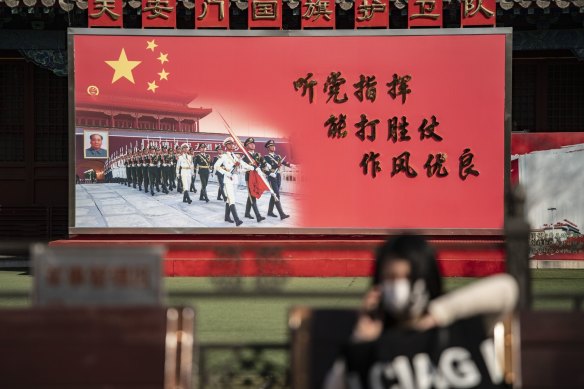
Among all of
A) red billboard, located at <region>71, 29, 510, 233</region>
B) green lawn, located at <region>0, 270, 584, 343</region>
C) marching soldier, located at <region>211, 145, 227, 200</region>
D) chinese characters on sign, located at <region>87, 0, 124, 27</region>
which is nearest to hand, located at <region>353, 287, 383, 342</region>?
green lawn, located at <region>0, 270, 584, 343</region>

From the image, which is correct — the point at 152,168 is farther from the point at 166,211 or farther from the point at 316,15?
the point at 316,15

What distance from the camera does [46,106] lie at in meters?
20.8

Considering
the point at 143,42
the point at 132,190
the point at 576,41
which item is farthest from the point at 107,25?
the point at 576,41

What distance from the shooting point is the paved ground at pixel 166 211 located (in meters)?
17.2

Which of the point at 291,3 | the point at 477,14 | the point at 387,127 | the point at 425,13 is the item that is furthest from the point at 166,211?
the point at 477,14

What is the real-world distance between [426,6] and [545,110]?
4296 mm

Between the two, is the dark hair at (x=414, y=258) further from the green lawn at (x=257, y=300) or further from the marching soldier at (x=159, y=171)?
the marching soldier at (x=159, y=171)

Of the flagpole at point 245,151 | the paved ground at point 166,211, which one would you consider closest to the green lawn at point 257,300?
the paved ground at point 166,211

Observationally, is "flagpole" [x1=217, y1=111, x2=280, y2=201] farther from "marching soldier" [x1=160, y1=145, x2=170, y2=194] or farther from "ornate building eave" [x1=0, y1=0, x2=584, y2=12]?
"ornate building eave" [x1=0, y1=0, x2=584, y2=12]

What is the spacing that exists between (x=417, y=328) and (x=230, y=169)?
1306 cm

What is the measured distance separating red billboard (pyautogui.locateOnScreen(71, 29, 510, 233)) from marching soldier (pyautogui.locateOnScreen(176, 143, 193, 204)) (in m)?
0.10

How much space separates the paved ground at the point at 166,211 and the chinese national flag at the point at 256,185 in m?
0.10

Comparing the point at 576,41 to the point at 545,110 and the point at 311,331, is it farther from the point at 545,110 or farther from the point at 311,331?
the point at 311,331

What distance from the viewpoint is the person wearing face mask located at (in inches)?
168
